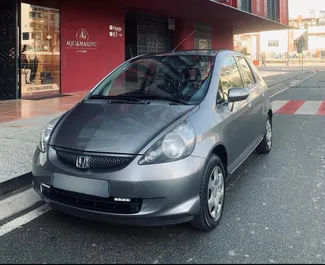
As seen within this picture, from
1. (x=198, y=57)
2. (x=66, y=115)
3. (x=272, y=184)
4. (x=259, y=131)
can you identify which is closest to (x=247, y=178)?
(x=272, y=184)

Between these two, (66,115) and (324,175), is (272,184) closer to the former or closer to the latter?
(324,175)

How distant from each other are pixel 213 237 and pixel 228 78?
1.93 meters

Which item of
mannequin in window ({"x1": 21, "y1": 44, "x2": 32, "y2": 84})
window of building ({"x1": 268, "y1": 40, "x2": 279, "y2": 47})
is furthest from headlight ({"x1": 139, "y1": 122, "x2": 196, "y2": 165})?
window of building ({"x1": 268, "y1": 40, "x2": 279, "y2": 47})

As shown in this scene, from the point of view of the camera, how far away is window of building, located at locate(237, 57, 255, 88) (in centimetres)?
525

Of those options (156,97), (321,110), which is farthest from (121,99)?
(321,110)

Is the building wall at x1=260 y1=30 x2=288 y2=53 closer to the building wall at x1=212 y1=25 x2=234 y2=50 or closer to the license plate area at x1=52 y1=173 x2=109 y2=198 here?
the building wall at x1=212 y1=25 x2=234 y2=50

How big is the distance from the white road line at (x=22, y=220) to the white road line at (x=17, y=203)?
6.0 inches

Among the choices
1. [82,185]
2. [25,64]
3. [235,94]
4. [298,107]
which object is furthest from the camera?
[25,64]

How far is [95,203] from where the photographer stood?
10.4 feet

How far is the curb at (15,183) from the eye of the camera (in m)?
4.39

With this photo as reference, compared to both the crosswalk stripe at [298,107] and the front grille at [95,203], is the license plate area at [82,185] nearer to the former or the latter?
the front grille at [95,203]

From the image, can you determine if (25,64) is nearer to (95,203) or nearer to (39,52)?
(39,52)

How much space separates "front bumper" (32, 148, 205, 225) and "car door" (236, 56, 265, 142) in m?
1.98

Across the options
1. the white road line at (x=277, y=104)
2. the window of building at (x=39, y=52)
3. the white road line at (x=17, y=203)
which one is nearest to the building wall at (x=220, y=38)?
the white road line at (x=277, y=104)
